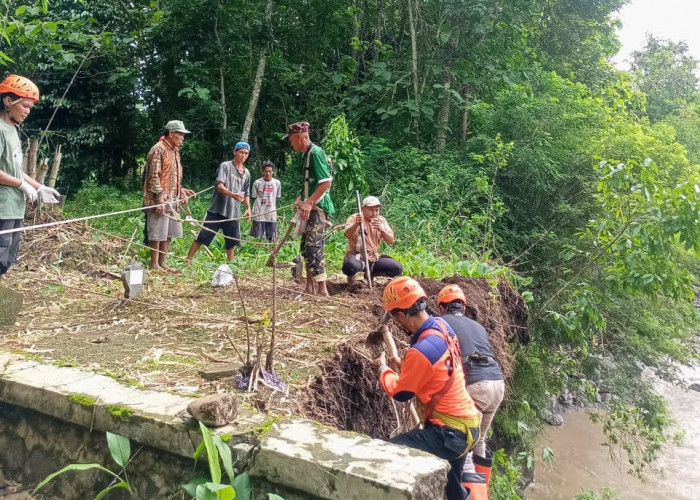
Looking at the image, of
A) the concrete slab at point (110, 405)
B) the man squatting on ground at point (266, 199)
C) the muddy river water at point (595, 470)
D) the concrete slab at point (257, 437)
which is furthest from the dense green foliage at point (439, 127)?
A: the concrete slab at point (257, 437)

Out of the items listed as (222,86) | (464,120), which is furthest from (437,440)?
(222,86)

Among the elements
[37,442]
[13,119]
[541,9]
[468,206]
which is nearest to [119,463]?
[37,442]

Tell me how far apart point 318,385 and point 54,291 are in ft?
10.6

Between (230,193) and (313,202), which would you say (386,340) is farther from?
(230,193)

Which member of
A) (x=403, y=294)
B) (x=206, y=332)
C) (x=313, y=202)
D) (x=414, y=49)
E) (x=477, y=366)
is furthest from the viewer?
(x=414, y=49)

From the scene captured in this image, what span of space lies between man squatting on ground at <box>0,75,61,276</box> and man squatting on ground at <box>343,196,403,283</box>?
3.03 m

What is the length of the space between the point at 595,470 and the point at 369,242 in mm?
7705

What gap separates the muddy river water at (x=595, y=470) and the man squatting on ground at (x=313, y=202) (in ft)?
21.2

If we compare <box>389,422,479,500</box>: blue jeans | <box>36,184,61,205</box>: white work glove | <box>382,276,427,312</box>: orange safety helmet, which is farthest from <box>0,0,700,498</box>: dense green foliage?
<box>389,422,479,500</box>: blue jeans

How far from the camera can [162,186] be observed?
638 centimetres

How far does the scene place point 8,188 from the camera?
3.90 m

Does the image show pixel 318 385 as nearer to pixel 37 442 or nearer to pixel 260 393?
pixel 260 393

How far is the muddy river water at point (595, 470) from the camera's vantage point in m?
10.0

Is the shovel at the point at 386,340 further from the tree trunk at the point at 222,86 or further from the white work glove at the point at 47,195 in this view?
the tree trunk at the point at 222,86
